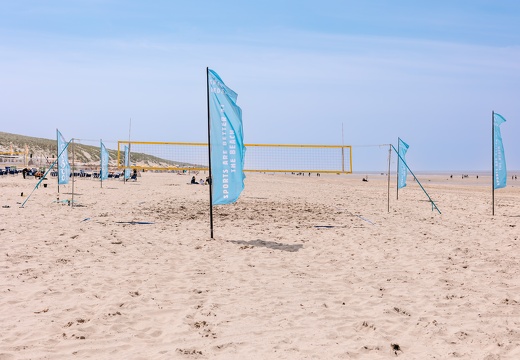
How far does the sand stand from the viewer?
4.12m

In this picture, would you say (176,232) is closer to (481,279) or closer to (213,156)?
(213,156)

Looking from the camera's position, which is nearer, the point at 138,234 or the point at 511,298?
the point at 511,298

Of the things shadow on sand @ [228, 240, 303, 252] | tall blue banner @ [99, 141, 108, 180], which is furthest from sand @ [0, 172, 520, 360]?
tall blue banner @ [99, 141, 108, 180]

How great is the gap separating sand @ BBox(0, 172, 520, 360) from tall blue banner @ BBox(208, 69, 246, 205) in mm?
1131

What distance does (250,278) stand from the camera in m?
6.50

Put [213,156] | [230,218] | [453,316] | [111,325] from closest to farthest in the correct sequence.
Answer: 1. [111,325]
2. [453,316]
3. [213,156]
4. [230,218]

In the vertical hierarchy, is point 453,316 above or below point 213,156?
below

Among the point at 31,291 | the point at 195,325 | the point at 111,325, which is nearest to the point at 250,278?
the point at 195,325

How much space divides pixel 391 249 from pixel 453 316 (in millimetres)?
3807

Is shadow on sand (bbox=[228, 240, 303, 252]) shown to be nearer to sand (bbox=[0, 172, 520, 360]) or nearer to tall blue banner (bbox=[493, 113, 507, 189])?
sand (bbox=[0, 172, 520, 360])

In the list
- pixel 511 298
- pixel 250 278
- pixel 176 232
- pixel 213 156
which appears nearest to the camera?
pixel 511 298

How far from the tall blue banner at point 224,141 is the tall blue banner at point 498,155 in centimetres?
941

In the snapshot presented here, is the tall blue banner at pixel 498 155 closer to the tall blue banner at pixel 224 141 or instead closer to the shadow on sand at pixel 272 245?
the shadow on sand at pixel 272 245

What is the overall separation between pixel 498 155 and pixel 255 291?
12.0m
